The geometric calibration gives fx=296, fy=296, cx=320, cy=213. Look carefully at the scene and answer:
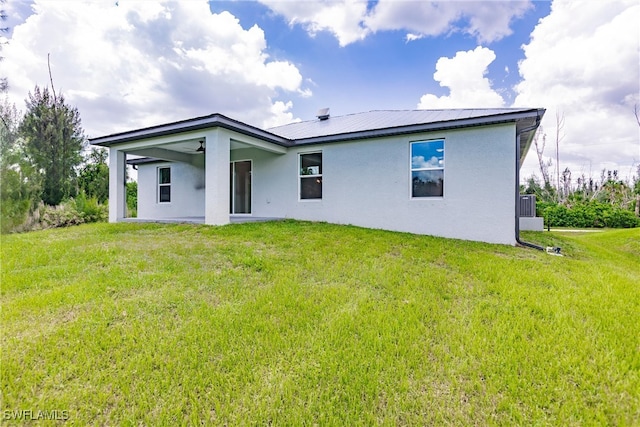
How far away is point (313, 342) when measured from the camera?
9.14 ft

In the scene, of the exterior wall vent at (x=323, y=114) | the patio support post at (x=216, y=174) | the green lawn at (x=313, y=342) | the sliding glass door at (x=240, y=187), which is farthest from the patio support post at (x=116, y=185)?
the exterior wall vent at (x=323, y=114)

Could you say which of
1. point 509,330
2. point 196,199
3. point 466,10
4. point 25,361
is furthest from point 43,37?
point 509,330

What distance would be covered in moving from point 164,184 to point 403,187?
10239 millimetres

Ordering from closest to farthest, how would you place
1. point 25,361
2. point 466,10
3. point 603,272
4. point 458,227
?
1. point 25,361
2. point 603,272
3. point 458,227
4. point 466,10

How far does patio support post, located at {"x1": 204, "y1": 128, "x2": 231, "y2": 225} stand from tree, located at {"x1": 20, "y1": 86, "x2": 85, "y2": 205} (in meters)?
12.5

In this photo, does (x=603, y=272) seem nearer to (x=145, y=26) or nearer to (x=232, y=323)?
(x=232, y=323)

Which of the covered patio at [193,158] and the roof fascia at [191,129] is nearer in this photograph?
the roof fascia at [191,129]

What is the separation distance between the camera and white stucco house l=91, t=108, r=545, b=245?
743 centimetres

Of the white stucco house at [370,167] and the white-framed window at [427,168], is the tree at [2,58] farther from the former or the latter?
the white-framed window at [427,168]

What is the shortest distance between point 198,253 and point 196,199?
294 inches

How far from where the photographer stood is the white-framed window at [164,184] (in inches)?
505

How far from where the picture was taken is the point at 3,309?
3215 mm

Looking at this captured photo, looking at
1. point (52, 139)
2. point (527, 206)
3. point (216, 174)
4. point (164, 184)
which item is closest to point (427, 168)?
point (216, 174)

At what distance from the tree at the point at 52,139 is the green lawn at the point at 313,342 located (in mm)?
14389
